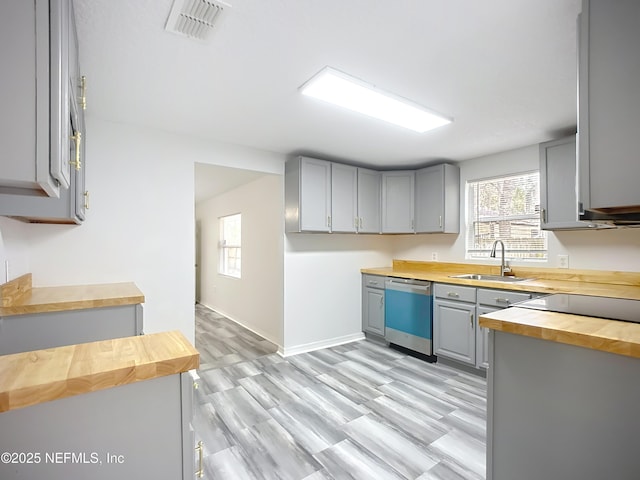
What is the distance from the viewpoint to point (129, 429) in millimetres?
889

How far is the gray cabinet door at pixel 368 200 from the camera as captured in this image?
404cm

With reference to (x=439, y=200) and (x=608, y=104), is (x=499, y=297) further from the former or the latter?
(x=608, y=104)

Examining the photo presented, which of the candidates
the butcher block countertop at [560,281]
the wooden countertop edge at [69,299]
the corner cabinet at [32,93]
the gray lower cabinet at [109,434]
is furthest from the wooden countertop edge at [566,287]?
the corner cabinet at [32,93]

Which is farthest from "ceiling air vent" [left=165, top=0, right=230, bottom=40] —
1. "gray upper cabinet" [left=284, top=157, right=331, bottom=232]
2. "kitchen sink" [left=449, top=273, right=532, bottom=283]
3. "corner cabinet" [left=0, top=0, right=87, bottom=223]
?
"kitchen sink" [left=449, top=273, right=532, bottom=283]

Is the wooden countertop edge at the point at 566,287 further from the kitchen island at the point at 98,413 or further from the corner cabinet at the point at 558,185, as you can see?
the kitchen island at the point at 98,413

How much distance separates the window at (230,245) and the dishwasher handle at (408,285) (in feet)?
8.82

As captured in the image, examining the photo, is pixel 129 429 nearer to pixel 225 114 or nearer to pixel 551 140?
pixel 225 114

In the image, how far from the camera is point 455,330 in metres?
3.21

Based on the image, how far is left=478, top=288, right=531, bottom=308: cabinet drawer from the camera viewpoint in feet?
8.98

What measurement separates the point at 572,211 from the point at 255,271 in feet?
12.1

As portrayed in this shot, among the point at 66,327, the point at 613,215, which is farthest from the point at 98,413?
the point at 613,215

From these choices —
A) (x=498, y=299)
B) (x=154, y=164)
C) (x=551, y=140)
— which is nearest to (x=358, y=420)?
(x=498, y=299)

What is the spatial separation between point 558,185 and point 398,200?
5.68ft

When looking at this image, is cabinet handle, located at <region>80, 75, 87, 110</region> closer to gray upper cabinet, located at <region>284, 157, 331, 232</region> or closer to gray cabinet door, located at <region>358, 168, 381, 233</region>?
gray upper cabinet, located at <region>284, 157, 331, 232</region>
